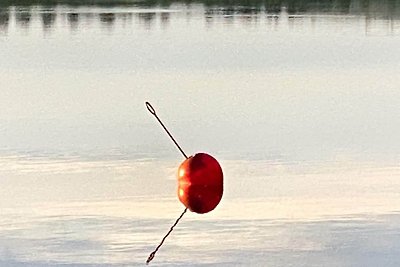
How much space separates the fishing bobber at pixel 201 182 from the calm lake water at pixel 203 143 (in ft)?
3.12

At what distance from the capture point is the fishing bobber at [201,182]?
4.77 metres

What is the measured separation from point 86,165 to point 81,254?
1.56 meters

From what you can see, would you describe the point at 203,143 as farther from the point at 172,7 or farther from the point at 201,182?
the point at 172,7

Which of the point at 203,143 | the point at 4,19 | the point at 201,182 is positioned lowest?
the point at 4,19

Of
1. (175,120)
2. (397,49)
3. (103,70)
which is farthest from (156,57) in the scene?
(175,120)

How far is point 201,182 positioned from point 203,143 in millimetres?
3186

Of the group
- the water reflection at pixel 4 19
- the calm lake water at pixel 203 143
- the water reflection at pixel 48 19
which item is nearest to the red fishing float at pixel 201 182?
the calm lake water at pixel 203 143

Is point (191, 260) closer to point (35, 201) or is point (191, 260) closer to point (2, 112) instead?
point (35, 201)

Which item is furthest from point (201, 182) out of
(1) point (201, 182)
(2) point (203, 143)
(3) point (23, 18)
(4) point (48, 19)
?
(3) point (23, 18)

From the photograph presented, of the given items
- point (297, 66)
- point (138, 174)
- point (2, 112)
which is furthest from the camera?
point (297, 66)

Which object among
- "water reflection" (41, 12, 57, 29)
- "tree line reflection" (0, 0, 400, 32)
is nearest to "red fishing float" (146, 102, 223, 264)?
"tree line reflection" (0, 0, 400, 32)

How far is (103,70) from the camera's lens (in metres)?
11.1

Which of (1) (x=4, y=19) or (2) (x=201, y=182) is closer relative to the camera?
(2) (x=201, y=182)

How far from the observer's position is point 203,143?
7.95 m
